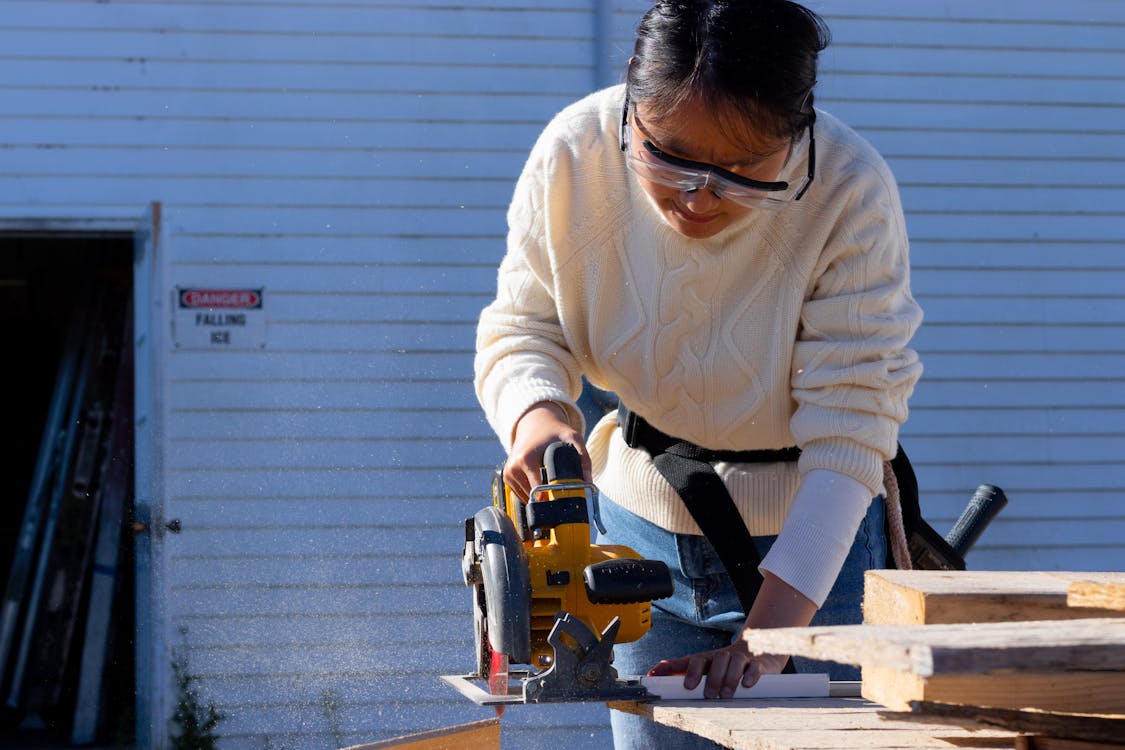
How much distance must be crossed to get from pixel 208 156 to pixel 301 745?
8.71 feet

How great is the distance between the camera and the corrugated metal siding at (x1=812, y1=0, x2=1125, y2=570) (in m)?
6.30

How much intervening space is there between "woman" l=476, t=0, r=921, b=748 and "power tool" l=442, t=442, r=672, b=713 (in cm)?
10

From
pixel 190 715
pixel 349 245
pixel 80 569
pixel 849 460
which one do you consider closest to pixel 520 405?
pixel 849 460

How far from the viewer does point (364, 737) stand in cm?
600

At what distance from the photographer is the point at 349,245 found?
607cm

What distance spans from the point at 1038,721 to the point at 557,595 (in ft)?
2.71

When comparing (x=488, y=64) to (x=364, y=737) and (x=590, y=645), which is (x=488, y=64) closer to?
(x=364, y=737)

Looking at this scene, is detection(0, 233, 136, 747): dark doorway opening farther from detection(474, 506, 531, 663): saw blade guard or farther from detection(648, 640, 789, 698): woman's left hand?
detection(648, 640, 789, 698): woman's left hand

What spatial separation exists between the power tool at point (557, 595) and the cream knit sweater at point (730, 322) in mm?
195

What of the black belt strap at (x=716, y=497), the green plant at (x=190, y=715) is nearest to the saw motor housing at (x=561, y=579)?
the black belt strap at (x=716, y=497)

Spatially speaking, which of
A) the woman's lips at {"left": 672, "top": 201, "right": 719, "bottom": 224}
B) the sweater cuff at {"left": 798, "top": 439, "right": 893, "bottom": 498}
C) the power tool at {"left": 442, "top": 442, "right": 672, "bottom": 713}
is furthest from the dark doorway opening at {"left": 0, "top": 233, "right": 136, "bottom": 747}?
the sweater cuff at {"left": 798, "top": 439, "right": 893, "bottom": 498}

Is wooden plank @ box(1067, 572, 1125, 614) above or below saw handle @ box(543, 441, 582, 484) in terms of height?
below

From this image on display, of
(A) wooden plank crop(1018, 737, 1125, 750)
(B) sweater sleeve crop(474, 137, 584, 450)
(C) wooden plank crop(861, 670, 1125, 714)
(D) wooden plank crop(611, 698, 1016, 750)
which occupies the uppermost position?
(B) sweater sleeve crop(474, 137, 584, 450)

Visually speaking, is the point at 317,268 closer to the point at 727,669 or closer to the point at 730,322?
the point at 730,322
